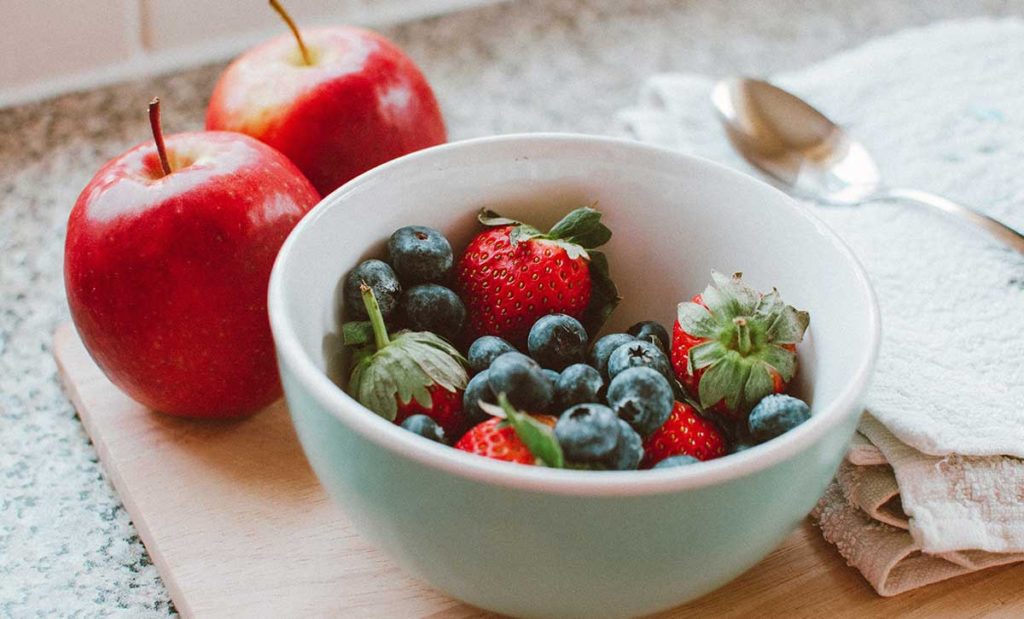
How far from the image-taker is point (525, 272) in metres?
0.57

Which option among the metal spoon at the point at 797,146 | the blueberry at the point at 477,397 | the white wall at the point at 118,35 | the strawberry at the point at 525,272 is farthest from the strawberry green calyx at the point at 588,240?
the white wall at the point at 118,35

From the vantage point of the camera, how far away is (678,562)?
0.44 m

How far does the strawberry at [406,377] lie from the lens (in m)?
0.51

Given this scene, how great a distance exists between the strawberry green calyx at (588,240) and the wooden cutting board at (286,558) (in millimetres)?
164

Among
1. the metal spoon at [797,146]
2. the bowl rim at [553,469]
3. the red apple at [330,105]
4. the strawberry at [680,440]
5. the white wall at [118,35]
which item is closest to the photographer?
the bowl rim at [553,469]

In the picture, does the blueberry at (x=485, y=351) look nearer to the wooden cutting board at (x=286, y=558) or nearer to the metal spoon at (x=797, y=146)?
the wooden cutting board at (x=286, y=558)

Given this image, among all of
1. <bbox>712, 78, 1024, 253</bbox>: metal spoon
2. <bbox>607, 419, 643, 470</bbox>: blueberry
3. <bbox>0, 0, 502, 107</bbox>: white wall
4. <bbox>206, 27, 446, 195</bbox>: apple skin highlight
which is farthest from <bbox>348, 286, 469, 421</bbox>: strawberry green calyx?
<bbox>0, 0, 502, 107</bbox>: white wall

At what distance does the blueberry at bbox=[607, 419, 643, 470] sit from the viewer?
44 cm

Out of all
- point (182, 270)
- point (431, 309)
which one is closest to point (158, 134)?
point (182, 270)

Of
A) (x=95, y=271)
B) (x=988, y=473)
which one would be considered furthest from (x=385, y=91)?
(x=988, y=473)

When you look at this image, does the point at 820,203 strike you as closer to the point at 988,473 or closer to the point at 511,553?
the point at 988,473

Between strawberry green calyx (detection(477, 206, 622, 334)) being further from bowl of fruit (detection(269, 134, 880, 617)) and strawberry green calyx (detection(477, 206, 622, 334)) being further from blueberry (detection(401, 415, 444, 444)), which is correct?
blueberry (detection(401, 415, 444, 444))

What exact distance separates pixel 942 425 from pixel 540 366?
0.22m

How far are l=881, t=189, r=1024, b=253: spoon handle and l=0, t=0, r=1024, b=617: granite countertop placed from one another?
324 mm
